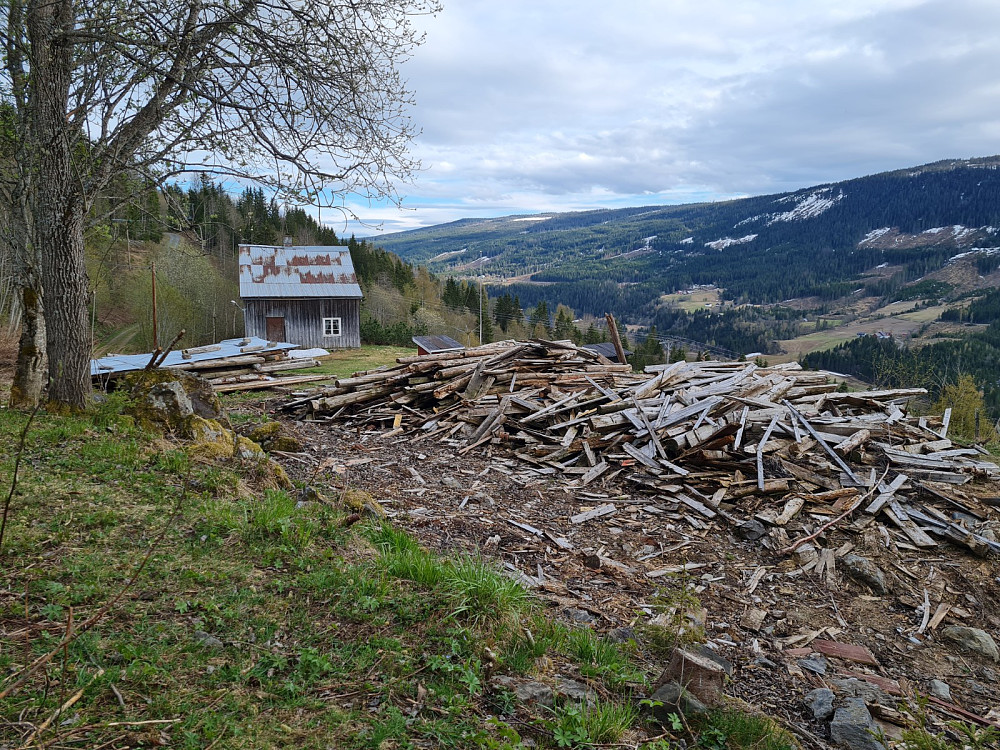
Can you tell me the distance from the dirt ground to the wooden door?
2775 centimetres

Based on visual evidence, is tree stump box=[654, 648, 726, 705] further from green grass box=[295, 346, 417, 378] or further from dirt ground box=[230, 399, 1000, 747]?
green grass box=[295, 346, 417, 378]

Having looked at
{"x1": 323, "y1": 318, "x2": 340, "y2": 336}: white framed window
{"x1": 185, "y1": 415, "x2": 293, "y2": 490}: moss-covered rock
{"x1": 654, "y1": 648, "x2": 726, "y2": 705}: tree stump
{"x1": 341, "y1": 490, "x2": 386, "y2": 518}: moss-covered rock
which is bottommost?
{"x1": 654, "y1": 648, "x2": 726, "y2": 705}: tree stump

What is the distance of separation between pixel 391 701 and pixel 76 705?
1.46 metres

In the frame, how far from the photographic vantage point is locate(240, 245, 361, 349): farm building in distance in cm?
3397

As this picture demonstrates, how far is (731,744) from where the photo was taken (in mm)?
3188

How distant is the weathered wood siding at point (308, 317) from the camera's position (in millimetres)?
34156

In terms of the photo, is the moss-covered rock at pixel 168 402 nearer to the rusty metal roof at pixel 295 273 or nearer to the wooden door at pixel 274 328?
the rusty metal roof at pixel 295 273

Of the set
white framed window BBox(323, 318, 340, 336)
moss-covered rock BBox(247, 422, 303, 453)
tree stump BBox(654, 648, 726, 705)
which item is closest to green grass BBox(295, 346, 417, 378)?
white framed window BBox(323, 318, 340, 336)

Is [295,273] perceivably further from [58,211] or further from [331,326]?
[58,211]

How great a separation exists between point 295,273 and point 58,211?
2928 cm

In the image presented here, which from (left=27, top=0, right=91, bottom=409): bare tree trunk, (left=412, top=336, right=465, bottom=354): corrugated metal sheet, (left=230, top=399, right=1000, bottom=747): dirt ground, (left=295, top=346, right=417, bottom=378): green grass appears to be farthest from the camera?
(left=412, top=336, right=465, bottom=354): corrugated metal sheet

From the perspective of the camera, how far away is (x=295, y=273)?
35281 millimetres

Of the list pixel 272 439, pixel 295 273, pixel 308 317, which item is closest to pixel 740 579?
pixel 272 439

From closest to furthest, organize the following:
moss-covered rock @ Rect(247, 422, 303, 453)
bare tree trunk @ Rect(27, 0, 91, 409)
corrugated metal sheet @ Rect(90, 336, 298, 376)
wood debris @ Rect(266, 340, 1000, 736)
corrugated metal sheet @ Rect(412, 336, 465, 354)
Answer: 1. wood debris @ Rect(266, 340, 1000, 736)
2. bare tree trunk @ Rect(27, 0, 91, 409)
3. moss-covered rock @ Rect(247, 422, 303, 453)
4. corrugated metal sheet @ Rect(90, 336, 298, 376)
5. corrugated metal sheet @ Rect(412, 336, 465, 354)
